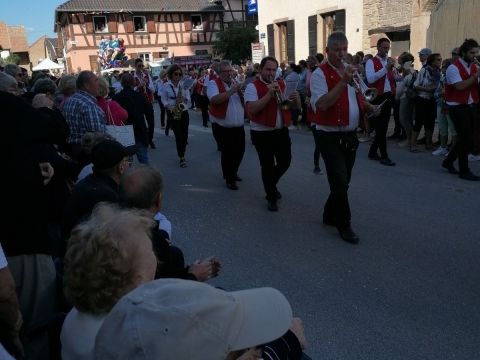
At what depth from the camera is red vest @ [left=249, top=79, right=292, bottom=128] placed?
Result: 217 inches

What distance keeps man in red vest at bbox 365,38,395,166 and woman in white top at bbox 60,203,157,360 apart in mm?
6549

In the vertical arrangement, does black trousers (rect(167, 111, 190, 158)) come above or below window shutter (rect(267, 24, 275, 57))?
below

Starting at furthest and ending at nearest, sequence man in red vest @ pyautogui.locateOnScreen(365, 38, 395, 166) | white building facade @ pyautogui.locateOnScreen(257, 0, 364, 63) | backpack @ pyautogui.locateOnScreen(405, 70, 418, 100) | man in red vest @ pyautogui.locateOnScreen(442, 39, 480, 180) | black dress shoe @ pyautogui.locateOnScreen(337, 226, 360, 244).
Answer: white building facade @ pyautogui.locateOnScreen(257, 0, 364, 63)
backpack @ pyautogui.locateOnScreen(405, 70, 418, 100)
man in red vest @ pyautogui.locateOnScreen(365, 38, 395, 166)
man in red vest @ pyautogui.locateOnScreen(442, 39, 480, 180)
black dress shoe @ pyautogui.locateOnScreen(337, 226, 360, 244)

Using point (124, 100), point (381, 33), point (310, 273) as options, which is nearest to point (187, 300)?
point (310, 273)

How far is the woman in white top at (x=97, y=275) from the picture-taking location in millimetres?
1551

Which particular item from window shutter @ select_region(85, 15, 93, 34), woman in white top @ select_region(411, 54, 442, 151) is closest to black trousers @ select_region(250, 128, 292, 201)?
woman in white top @ select_region(411, 54, 442, 151)

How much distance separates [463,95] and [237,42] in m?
27.0

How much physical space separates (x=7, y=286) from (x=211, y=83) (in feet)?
16.4

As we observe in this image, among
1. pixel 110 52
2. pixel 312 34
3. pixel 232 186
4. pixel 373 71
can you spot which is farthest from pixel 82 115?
pixel 110 52

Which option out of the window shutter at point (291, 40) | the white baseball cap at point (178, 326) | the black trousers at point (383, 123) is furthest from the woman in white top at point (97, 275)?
the window shutter at point (291, 40)

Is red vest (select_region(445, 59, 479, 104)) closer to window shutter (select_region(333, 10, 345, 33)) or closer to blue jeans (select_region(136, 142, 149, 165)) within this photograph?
blue jeans (select_region(136, 142, 149, 165))

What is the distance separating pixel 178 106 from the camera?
27.6 feet

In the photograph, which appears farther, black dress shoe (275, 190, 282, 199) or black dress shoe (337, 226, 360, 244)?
black dress shoe (275, 190, 282, 199)

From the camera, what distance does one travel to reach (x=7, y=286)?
2.03 meters
